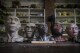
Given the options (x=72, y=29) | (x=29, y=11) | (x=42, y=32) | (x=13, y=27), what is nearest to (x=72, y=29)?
(x=72, y=29)

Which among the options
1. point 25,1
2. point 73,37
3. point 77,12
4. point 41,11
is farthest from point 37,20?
point 73,37

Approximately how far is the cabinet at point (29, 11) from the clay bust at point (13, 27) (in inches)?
202

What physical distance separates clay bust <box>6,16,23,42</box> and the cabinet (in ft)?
16.8

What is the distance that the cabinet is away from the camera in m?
6.34

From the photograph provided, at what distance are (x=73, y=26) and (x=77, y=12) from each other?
5.53 m

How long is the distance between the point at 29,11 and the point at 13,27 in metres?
5.34

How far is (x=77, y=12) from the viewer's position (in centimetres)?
650

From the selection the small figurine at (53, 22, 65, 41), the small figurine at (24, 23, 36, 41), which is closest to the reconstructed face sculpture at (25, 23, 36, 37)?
the small figurine at (24, 23, 36, 41)

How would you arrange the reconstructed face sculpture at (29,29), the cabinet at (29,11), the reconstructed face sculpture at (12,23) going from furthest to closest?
1. the cabinet at (29,11)
2. the reconstructed face sculpture at (29,29)
3. the reconstructed face sculpture at (12,23)

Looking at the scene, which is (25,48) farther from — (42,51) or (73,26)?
(73,26)

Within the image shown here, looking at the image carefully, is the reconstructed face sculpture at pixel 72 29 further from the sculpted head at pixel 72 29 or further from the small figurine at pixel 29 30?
the small figurine at pixel 29 30

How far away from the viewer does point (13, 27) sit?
3.50 ft

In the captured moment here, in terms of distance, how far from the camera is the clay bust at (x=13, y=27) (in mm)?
1055

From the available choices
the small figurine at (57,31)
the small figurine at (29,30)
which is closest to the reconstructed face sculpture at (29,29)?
the small figurine at (29,30)
